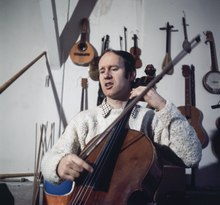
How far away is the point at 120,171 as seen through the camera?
110 centimetres

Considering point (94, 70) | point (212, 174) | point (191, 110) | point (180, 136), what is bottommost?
point (212, 174)

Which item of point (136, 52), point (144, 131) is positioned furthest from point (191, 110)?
point (144, 131)

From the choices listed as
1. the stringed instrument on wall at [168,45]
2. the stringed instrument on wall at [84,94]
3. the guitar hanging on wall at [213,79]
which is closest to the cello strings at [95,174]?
the stringed instrument on wall at [84,94]

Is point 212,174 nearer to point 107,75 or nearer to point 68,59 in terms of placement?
point 107,75

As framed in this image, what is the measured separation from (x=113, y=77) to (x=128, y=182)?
2.13 feet

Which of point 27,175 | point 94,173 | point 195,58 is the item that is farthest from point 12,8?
point 94,173

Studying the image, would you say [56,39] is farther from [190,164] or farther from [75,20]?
[190,164]

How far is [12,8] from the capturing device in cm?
322

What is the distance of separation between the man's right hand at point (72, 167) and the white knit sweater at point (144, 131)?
0.08 m

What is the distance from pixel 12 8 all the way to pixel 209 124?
10.0ft

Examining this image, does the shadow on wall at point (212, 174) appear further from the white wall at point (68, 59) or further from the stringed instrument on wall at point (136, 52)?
Answer: the stringed instrument on wall at point (136, 52)

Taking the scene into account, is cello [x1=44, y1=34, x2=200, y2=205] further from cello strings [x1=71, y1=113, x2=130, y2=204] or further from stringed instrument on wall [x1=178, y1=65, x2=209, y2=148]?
stringed instrument on wall [x1=178, y1=65, x2=209, y2=148]

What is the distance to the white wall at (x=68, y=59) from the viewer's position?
9.91 ft

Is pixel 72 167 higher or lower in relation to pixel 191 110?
higher
